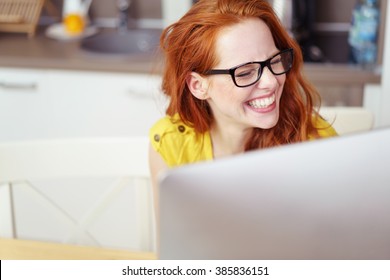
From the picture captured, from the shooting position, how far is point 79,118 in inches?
94.0

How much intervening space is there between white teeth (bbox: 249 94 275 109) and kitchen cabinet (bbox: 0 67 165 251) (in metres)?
1.12

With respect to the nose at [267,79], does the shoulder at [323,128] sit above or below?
below

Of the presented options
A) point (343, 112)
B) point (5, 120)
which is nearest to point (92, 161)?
point (343, 112)

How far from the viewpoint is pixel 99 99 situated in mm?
2336

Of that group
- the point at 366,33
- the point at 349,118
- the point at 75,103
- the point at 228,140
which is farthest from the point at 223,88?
the point at 75,103

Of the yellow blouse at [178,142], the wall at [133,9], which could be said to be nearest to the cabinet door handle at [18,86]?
the wall at [133,9]

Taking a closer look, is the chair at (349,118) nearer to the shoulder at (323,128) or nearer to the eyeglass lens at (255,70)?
the shoulder at (323,128)

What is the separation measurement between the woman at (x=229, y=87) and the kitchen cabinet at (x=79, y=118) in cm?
89

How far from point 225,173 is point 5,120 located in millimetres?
1975

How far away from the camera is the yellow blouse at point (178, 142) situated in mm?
1372

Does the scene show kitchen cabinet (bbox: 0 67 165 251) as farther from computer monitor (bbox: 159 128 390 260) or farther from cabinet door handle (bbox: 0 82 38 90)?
computer monitor (bbox: 159 128 390 260)

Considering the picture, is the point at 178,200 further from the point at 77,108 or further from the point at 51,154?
the point at 77,108

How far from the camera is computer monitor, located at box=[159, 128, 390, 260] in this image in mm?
648
